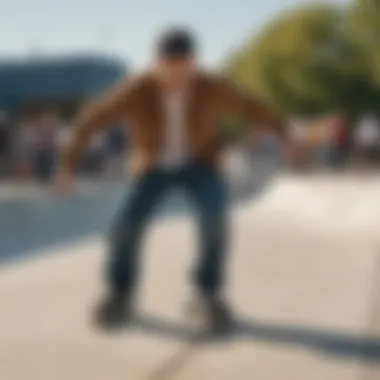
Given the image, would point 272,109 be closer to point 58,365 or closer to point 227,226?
point 227,226

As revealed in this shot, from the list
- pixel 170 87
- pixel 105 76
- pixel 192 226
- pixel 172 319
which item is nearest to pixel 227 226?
pixel 192 226

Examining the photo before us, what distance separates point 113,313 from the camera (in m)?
1.89

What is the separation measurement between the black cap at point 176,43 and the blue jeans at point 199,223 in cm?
24

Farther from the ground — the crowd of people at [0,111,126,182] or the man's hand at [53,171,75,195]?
the crowd of people at [0,111,126,182]

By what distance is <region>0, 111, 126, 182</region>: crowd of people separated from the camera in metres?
1.59

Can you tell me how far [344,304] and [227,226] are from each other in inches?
12.9

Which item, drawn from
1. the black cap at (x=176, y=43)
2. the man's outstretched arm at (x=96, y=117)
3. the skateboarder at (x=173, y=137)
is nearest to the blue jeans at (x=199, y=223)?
the skateboarder at (x=173, y=137)

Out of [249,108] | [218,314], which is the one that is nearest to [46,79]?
[249,108]

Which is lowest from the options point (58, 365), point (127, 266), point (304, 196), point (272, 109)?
point (58, 365)

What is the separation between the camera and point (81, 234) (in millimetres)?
2244

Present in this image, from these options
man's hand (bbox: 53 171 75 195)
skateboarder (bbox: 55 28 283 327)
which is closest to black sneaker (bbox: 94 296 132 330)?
skateboarder (bbox: 55 28 283 327)

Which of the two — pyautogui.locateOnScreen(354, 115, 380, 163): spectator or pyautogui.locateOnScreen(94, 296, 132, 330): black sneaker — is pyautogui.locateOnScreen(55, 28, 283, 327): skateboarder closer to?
pyautogui.locateOnScreen(94, 296, 132, 330): black sneaker

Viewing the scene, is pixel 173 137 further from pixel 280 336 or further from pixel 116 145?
pixel 280 336

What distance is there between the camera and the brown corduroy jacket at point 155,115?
1.65m
